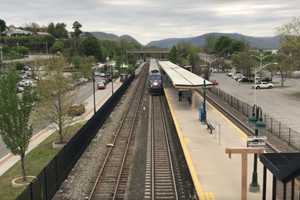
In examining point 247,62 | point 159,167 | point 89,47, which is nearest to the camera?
point 159,167

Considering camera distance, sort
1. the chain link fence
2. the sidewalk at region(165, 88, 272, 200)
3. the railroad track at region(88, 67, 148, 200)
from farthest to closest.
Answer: the chain link fence < the railroad track at region(88, 67, 148, 200) < the sidewalk at region(165, 88, 272, 200)

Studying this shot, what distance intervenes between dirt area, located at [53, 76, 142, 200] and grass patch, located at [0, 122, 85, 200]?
217cm

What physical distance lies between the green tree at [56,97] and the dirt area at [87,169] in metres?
3.08

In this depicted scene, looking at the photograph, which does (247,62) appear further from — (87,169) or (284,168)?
(284,168)

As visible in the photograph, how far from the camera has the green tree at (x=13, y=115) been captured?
21.9 metres

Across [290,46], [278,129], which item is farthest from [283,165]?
[290,46]

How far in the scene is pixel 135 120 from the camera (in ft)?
145

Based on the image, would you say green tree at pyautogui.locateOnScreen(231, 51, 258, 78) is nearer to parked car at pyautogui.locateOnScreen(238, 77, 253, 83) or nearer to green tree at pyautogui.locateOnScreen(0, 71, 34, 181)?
parked car at pyautogui.locateOnScreen(238, 77, 253, 83)

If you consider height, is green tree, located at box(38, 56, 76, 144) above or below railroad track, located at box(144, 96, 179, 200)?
above

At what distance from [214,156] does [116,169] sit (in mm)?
5857

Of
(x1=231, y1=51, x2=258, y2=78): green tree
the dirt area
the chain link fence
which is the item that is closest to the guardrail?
the dirt area

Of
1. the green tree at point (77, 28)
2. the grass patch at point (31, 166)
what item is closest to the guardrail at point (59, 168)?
the grass patch at point (31, 166)

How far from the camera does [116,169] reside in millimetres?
25703

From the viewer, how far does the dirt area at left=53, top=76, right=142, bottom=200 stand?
21133 mm
